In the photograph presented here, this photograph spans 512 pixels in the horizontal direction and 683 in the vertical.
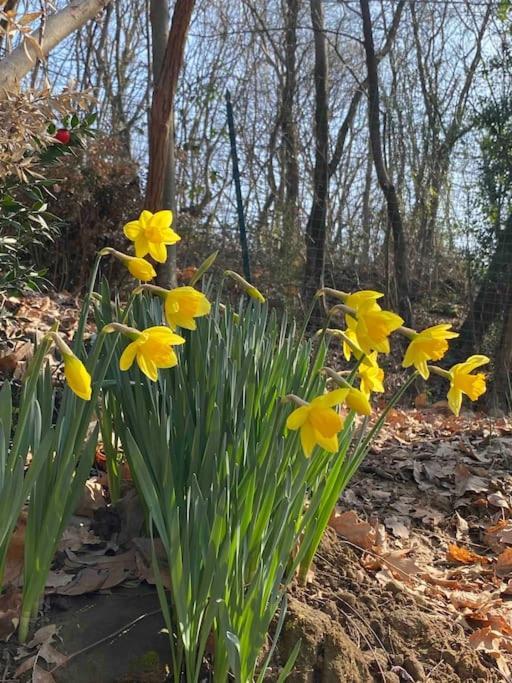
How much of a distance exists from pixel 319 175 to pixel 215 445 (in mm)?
6240

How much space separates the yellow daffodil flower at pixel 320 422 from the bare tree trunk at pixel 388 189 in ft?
18.6

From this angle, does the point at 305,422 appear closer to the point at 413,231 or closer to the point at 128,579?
the point at 128,579

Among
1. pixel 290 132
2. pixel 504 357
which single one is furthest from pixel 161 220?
pixel 290 132

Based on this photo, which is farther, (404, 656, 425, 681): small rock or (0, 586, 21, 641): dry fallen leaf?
(404, 656, 425, 681): small rock

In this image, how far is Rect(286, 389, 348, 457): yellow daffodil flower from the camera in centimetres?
138

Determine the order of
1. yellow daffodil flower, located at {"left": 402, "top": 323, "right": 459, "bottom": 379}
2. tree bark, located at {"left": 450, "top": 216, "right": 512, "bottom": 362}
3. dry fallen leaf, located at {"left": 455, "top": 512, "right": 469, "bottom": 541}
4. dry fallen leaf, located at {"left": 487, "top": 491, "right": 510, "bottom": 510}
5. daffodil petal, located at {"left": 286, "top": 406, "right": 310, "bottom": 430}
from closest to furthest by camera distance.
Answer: daffodil petal, located at {"left": 286, "top": 406, "right": 310, "bottom": 430} → yellow daffodil flower, located at {"left": 402, "top": 323, "right": 459, "bottom": 379} → dry fallen leaf, located at {"left": 455, "top": 512, "right": 469, "bottom": 541} → dry fallen leaf, located at {"left": 487, "top": 491, "right": 510, "bottom": 510} → tree bark, located at {"left": 450, "top": 216, "right": 512, "bottom": 362}

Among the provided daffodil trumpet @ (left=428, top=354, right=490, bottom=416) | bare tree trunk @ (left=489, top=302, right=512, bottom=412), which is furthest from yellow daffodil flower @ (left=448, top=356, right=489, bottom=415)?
bare tree trunk @ (left=489, top=302, right=512, bottom=412)

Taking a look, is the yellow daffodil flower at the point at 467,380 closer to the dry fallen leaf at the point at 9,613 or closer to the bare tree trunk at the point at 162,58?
the dry fallen leaf at the point at 9,613

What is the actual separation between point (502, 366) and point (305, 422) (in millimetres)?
5501

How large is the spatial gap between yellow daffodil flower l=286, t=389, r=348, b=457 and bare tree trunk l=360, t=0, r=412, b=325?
5661mm

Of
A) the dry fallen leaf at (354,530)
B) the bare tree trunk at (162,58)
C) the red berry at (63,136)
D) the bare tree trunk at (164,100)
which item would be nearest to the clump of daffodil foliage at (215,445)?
the dry fallen leaf at (354,530)

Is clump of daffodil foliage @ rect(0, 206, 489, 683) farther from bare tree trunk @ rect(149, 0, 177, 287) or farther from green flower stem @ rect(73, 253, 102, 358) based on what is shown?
bare tree trunk @ rect(149, 0, 177, 287)

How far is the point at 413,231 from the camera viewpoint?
23.8ft

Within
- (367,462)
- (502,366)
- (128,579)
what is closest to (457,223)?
(502,366)
